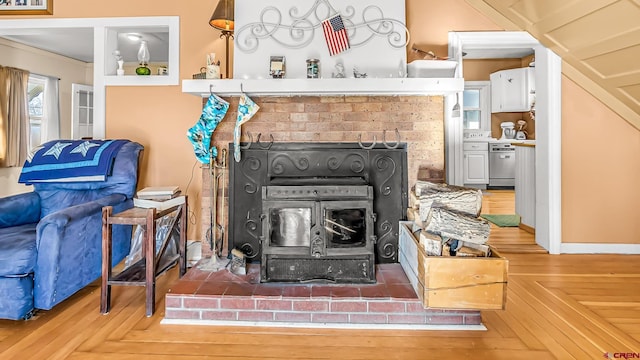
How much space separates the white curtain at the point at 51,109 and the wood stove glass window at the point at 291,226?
4459 millimetres

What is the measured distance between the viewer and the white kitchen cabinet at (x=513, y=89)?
608cm

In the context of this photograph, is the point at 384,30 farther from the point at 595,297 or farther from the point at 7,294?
the point at 7,294

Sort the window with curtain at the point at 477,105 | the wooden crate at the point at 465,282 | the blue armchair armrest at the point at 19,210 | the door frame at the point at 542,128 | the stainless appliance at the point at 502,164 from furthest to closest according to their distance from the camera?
the window with curtain at the point at 477,105 < the stainless appliance at the point at 502,164 < the door frame at the point at 542,128 < the blue armchair armrest at the point at 19,210 < the wooden crate at the point at 465,282

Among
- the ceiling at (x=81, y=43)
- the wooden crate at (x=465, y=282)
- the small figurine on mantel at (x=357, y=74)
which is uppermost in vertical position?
the ceiling at (x=81, y=43)

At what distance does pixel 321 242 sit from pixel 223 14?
183cm

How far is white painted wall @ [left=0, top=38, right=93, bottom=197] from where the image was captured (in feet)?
14.0

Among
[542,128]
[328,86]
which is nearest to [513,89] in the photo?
[542,128]

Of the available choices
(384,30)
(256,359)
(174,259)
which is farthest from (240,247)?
(384,30)

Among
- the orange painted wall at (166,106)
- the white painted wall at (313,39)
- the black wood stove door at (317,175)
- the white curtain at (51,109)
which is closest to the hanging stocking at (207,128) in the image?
the black wood stove door at (317,175)

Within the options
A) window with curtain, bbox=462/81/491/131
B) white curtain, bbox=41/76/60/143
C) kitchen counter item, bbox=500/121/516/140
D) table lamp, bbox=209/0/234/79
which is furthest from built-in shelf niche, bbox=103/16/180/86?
kitchen counter item, bbox=500/121/516/140

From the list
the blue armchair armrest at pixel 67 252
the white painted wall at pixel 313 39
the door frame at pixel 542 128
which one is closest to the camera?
the blue armchair armrest at pixel 67 252

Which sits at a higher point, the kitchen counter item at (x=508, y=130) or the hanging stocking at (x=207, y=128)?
the kitchen counter item at (x=508, y=130)

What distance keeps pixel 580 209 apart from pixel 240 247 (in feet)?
9.56

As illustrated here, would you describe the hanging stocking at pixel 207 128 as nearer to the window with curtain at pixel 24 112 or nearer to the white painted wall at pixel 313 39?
the white painted wall at pixel 313 39
